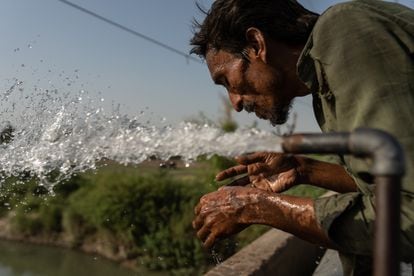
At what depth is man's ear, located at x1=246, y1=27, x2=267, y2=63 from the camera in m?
1.63

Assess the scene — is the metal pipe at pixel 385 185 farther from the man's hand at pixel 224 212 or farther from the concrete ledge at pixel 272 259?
the concrete ledge at pixel 272 259

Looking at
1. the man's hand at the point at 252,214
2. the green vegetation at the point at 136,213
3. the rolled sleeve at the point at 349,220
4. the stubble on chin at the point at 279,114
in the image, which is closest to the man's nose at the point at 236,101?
the stubble on chin at the point at 279,114

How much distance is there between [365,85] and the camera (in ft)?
3.92

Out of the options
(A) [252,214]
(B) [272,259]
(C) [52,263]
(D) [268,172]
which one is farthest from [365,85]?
(C) [52,263]

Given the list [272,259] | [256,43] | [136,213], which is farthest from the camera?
[136,213]

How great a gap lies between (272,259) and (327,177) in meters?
1.30

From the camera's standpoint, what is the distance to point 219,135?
1902 millimetres

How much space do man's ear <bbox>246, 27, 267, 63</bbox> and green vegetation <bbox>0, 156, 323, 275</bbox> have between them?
7755 mm

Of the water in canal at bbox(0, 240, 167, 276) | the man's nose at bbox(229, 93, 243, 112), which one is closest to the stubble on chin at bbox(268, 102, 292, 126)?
the man's nose at bbox(229, 93, 243, 112)

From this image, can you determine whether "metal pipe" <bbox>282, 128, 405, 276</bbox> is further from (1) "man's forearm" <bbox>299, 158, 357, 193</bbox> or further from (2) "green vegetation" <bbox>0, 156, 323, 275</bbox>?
(2) "green vegetation" <bbox>0, 156, 323, 275</bbox>

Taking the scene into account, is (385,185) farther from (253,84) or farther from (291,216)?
(253,84)

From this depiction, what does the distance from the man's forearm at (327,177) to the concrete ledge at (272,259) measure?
2.75ft

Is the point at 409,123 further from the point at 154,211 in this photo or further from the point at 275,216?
the point at 154,211

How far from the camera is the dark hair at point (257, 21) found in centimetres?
167
